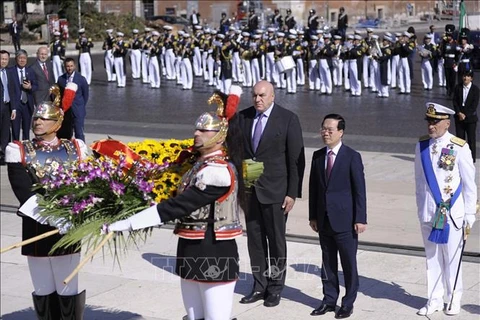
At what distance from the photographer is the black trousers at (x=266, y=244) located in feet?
24.5

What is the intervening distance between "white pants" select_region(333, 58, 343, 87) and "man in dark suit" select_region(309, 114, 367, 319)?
A: 18.9m

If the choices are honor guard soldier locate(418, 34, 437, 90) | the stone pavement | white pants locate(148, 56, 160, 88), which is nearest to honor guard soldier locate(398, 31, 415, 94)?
honor guard soldier locate(418, 34, 437, 90)

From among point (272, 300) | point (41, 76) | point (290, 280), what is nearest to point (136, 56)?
point (41, 76)

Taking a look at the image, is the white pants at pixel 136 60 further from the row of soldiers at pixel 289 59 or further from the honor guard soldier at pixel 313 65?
the honor guard soldier at pixel 313 65

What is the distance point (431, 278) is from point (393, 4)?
1885 inches

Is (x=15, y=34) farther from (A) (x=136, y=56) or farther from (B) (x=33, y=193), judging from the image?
(B) (x=33, y=193)

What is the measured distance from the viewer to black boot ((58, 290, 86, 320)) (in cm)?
643

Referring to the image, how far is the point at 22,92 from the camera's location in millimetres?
14367

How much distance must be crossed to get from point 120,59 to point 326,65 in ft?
21.4

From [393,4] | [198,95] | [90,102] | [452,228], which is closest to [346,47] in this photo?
[198,95]

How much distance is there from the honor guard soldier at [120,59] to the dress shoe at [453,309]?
21198mm


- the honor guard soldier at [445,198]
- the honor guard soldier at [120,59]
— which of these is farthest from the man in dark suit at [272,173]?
the honor guard soldier at [120,59]

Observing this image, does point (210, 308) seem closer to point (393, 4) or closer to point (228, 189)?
point (228, 189)

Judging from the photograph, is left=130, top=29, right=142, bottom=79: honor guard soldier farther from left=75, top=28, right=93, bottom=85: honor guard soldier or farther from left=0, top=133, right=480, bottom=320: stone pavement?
left=0, top=133, right=480, bottom=320: stone pavement
